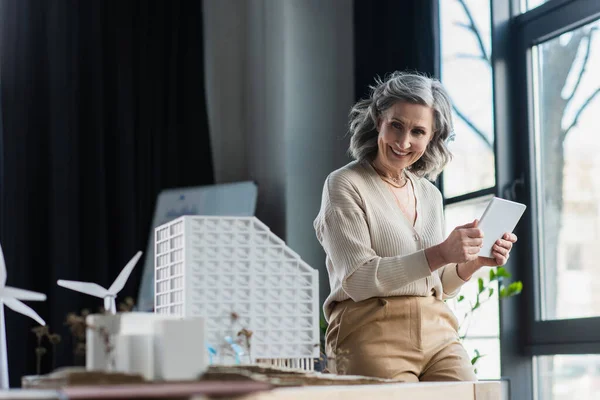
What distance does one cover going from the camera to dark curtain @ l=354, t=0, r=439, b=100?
4.06 meters

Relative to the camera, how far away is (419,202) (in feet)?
7.39

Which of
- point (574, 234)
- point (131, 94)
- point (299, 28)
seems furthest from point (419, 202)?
point (131, 94)

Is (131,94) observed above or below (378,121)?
above

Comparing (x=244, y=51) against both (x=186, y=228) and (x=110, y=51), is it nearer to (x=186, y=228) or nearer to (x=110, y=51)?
(x=110, y=51)

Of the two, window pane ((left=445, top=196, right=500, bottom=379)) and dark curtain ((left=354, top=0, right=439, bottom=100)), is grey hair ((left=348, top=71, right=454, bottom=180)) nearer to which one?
window pane ((left=445, top=196, right=500, bottom=379))

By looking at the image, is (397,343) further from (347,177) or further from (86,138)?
(86,138)

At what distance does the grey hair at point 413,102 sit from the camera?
2178 millimetres

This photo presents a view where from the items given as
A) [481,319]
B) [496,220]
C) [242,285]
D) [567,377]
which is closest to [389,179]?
[496,220]

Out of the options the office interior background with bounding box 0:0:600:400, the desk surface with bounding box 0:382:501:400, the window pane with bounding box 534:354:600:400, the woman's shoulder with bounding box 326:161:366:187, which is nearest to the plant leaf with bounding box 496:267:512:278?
the office interior background with bounding box 0:0:600:400

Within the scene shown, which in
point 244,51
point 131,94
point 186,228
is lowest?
point 186,228

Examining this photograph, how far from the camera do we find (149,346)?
51.4 inches

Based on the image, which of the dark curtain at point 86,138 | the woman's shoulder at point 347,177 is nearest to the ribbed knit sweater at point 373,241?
the woman's shoulder at point 347,177

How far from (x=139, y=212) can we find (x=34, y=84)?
88cm

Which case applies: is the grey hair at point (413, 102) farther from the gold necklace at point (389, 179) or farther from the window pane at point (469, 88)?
the window pane at point (469, 88)
